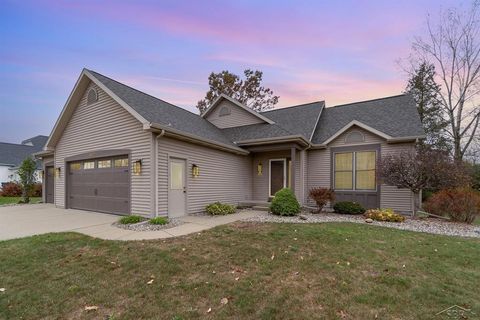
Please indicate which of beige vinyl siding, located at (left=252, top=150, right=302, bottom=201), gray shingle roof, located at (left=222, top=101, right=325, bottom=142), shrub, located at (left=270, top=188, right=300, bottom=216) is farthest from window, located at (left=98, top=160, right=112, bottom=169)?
beige vinyl siding, located at (left=252, top=150, right=302, bottom=201)

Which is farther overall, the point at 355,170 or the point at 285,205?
the point at 355,170

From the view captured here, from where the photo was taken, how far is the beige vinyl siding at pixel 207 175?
8.72 m

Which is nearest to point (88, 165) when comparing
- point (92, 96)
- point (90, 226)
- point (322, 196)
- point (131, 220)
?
point (92, 96)

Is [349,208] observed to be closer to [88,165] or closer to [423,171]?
[423,171]

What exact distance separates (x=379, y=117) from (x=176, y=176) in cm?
1009

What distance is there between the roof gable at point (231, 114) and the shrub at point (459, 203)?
27.6 ft

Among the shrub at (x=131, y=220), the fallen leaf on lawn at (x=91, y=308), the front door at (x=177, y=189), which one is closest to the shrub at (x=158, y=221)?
the shrub at (x=131, y=220)

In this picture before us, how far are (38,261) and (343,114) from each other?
14.0 m

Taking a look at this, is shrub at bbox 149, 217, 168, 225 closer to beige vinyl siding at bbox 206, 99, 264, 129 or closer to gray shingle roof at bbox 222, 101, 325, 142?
gray shingle roof at bbox 222, 101, 325, 142

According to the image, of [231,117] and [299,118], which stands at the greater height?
[231,117]

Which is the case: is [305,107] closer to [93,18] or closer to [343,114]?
[343,114]

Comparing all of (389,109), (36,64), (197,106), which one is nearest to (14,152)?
(197,106)

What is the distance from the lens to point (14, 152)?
31.8m

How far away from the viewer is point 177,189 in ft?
30.6
